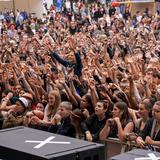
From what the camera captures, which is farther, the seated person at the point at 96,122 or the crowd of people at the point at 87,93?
the seated person at the point at 96,122

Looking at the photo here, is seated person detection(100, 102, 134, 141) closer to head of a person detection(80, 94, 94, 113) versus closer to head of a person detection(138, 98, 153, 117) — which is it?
head of a person detection(138, 98, 153, 117)

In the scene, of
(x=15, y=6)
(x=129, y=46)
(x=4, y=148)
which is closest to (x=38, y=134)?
(x=4, y=148)

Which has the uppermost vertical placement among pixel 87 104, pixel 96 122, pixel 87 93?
pixel 87 93

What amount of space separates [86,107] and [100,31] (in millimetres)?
14494

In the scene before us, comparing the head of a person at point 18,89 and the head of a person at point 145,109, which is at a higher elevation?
the head of a person at point 18,89

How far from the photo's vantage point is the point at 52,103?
7.89 meters

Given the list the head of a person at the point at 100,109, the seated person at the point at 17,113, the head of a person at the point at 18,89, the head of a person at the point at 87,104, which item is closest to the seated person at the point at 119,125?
the head of a person at the point at 100,109

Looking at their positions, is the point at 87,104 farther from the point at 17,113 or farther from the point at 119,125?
the point at 119,125

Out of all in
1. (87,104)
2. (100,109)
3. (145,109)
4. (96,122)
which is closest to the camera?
(145,109)

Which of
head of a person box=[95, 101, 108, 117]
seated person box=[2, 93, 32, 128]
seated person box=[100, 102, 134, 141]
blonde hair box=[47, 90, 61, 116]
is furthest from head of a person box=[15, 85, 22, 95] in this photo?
seated person box=[100, 102, 134, 141]

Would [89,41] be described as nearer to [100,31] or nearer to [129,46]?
[129,46]

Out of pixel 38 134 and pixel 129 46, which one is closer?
pixel 38 134

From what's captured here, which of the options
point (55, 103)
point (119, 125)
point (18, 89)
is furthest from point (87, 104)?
point (18, 89)

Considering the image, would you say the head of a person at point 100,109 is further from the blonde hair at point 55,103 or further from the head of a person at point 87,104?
the blonde hair at point 55,103
